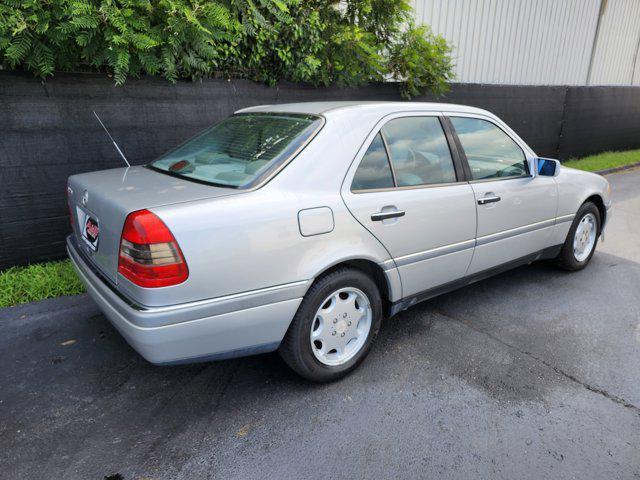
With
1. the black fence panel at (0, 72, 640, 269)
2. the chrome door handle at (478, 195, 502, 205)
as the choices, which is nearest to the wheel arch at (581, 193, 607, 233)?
the chrome door handle at (478, 195, 502, 205)

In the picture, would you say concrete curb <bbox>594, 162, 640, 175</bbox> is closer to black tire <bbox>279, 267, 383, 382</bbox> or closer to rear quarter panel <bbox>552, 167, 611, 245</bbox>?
rear quarter panel <bbox>552, 167, 611, 245</bbox>

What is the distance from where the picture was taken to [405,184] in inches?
117

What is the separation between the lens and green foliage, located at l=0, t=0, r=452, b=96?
3.80 metres

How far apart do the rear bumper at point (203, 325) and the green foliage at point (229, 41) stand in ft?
8.22

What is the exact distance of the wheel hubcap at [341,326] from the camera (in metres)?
2.70

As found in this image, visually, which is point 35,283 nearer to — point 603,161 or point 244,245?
point 244,245

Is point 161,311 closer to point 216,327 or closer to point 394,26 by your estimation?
point 216,327

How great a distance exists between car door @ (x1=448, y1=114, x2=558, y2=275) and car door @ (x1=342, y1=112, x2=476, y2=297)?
0.14 m

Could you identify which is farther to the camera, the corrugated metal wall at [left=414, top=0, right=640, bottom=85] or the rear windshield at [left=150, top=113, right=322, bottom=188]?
the corrugated metal wall at [left=414, top=0, right=640, bottom=85]

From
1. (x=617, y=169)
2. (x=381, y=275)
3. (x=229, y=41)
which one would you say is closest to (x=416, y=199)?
(x=381, y=275)

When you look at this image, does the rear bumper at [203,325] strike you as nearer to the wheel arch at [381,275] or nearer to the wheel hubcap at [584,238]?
the wheel arch at [381,275]

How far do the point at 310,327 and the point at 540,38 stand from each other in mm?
10880

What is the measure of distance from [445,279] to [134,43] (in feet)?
11.0

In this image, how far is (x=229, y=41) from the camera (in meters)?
5.01
